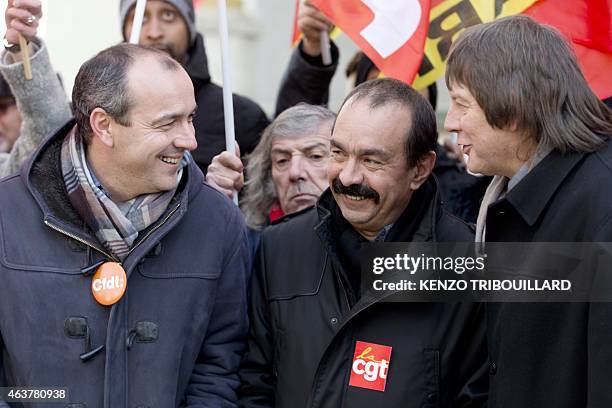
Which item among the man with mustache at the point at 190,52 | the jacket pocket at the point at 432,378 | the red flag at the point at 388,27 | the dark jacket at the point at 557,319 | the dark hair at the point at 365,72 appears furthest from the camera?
the dark hair at the point at 365,72

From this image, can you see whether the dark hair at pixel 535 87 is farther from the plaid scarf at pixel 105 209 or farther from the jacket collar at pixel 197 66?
the jacket collar at pixel 197 66

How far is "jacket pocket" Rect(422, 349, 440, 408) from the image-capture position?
3.00m

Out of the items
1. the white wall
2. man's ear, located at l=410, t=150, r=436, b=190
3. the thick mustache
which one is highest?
the white wall

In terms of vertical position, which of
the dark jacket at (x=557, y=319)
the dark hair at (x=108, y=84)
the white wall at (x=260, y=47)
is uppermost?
the white wall at (x=260, y=47)

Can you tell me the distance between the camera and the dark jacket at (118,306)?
119 inches

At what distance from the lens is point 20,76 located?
3.58 m

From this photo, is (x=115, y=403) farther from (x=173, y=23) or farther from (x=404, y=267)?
(x=173, y=23)

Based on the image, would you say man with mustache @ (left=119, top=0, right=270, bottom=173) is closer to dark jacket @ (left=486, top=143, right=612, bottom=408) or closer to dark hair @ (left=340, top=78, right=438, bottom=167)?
dark hair @ (left=340, top=78, right=438, bottom=167)

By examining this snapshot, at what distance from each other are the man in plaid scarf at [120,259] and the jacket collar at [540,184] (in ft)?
3.43

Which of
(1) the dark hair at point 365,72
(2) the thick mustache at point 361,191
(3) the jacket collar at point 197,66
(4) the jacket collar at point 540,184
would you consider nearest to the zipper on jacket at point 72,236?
(2) the thick mustache at point 361,191

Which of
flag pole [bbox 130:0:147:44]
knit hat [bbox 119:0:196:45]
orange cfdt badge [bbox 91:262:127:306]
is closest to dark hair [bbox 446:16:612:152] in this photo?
orange cfdt badge [bbox 91:262:127:306]

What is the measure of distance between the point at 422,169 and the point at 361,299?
1.77 feet

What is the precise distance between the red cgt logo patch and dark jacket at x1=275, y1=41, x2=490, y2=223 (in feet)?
5.08

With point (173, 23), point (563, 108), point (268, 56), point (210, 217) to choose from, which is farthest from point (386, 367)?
point (268, 56)
